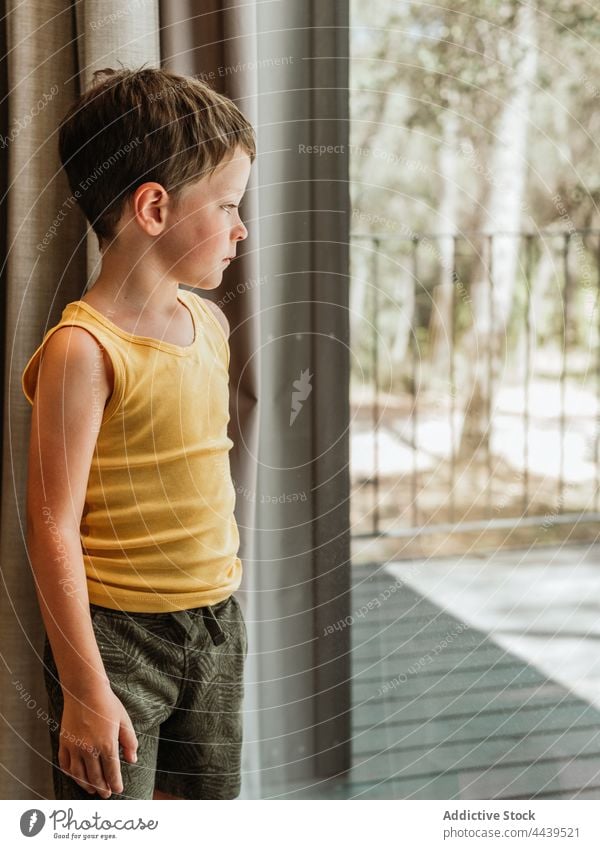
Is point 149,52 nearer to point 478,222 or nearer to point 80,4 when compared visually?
point 80,4

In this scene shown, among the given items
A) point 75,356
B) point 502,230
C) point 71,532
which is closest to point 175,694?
point 71,532

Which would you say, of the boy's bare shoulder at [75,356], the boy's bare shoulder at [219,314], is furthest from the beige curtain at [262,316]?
the boy's bare shoulder at [75,356]

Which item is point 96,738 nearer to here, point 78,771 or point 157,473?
point 78,771

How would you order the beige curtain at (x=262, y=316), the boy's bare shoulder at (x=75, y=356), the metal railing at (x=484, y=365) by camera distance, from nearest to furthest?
the boy's bare shoulder at (x=75, y=356) → the beige curtain at (x=262, y=316) → the metal railing at (x=484, y=365)

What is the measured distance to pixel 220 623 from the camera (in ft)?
2.48

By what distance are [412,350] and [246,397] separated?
0.64 ft

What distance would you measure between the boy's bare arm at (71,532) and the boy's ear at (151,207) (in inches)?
4.4

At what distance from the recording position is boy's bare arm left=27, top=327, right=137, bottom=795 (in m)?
0.66

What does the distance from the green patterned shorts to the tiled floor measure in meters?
0.17

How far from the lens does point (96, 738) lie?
69 cm

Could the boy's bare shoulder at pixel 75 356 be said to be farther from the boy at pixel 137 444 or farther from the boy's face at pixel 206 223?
the boy's face at pixel 206 223

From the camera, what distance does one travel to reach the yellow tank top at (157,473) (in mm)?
693

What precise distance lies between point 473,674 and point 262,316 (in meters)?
0.44
